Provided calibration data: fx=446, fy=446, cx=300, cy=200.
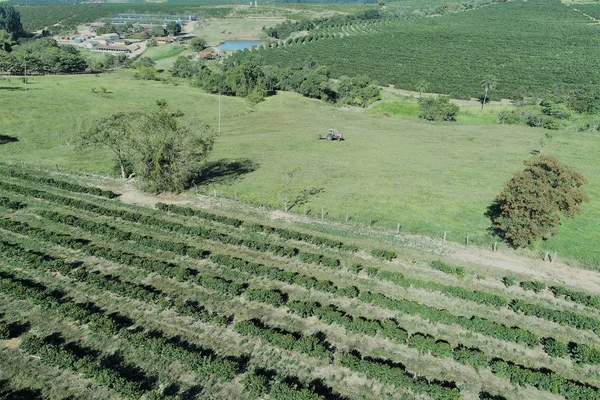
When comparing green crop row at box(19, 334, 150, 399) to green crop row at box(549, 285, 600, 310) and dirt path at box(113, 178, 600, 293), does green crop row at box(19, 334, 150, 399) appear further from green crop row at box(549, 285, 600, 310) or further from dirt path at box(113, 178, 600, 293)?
green crop row at box(549, 285, 600, 310)

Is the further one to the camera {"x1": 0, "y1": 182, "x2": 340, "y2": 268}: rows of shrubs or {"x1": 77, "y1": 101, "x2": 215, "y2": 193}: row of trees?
{"x1": 77, "y1": 101, "x2": 215, "y2": 193}: row of trees

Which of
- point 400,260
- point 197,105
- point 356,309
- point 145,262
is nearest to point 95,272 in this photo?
point 145,262

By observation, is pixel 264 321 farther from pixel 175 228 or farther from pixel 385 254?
pixel 175 228

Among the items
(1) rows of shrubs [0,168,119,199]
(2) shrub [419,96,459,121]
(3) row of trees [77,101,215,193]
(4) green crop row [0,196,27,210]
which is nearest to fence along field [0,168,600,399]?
(4) green crop row [0,196,27,210]

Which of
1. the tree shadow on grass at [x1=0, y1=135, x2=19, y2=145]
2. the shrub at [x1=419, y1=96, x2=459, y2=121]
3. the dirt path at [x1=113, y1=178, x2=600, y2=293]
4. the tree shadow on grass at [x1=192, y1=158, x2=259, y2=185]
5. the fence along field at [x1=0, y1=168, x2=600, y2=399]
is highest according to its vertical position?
the shrub at [x1=419, y1=96, x2=459, y2=121]

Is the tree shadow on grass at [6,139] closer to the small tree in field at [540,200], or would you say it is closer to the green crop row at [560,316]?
the small tree in field at [540,200]

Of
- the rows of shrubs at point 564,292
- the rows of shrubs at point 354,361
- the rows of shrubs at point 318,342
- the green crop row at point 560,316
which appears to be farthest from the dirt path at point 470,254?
the rows of shrubs at point 354,361
